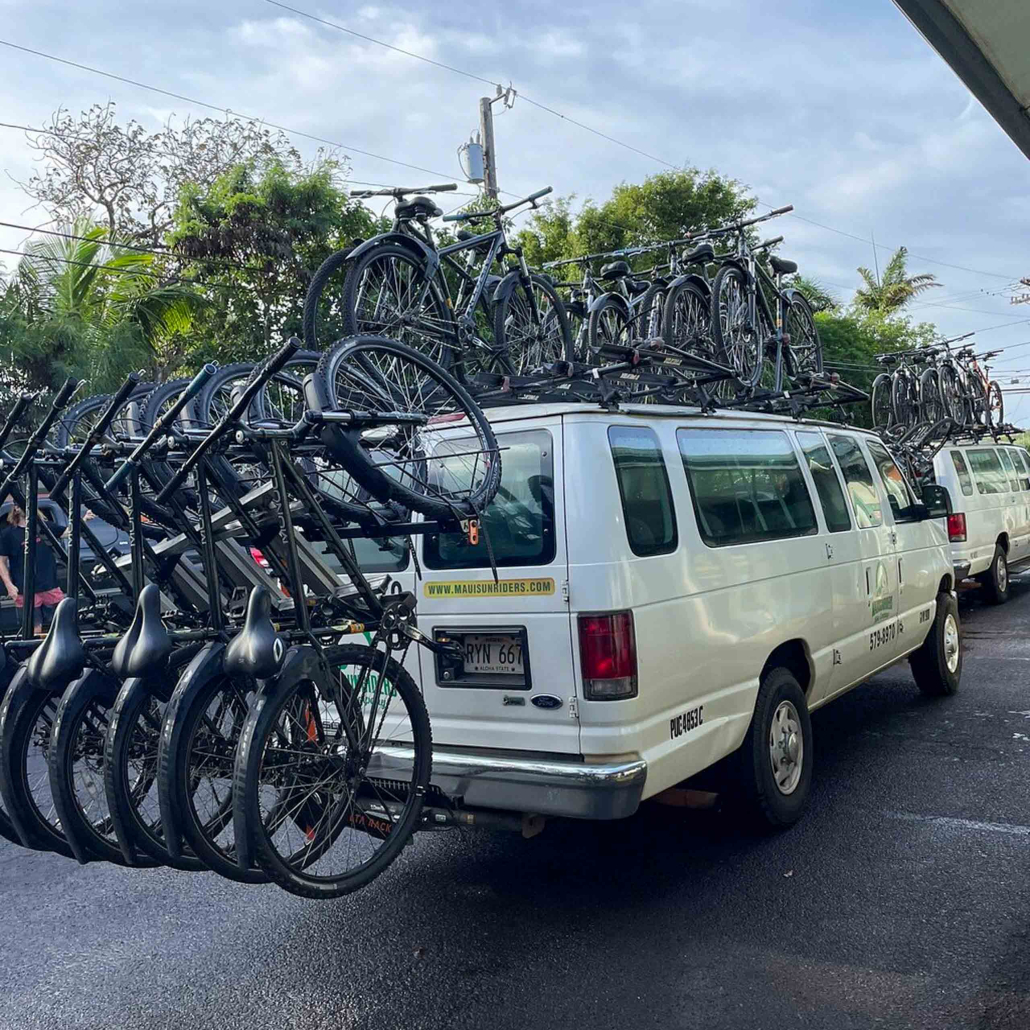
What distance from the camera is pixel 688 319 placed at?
760cm

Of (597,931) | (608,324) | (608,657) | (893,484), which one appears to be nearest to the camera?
(608,657)

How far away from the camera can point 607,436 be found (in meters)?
4.28

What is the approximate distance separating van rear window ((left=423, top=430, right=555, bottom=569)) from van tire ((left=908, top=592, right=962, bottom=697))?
14.9 feet

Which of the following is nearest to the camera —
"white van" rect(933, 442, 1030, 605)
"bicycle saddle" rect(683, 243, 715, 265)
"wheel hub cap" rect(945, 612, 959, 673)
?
"wheel hub cap" rect(945, 612, 959, 673)

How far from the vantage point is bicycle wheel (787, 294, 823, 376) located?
29.3 ft

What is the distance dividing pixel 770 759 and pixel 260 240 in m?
12.3

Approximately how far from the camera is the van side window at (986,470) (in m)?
12.8

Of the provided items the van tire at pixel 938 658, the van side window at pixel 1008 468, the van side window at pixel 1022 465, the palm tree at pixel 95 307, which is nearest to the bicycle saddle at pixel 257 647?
the van tire at pixel 938 658

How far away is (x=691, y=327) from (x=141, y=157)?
16238 mm

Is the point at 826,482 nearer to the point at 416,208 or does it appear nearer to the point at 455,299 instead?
the point at 455,299

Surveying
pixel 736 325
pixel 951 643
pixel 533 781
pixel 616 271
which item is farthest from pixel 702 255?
pixel 533 781

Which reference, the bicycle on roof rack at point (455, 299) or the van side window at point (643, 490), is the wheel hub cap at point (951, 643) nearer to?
the bicycle on roof rack at point (455, 299)

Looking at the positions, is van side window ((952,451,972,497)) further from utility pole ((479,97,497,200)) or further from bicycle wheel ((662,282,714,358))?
utility pole ((479,97,497,200))

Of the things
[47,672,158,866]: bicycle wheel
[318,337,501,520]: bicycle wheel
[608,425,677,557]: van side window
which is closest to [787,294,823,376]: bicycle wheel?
[608,425,677,557]: van side window
